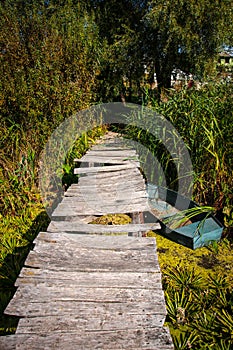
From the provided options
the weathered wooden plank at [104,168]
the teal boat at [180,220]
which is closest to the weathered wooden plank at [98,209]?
the teal boat at [180,220]

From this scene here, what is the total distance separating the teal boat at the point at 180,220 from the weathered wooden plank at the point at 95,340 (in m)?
1.62

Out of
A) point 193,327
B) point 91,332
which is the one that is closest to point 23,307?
point 91,332

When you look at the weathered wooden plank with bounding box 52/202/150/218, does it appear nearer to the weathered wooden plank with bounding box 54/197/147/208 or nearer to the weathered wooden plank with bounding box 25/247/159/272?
the weathered wooden plank with bounding box 54/197/147/208

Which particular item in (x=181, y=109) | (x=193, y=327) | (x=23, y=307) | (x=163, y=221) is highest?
(x=181, y=109)

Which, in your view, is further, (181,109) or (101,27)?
(101,27)

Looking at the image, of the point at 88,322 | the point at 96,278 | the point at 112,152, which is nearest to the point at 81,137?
the point at 112,152

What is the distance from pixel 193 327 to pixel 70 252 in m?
1.02

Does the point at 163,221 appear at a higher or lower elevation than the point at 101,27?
lower

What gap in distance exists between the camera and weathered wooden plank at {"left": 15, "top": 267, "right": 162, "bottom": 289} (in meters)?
1.73

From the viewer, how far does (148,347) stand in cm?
135

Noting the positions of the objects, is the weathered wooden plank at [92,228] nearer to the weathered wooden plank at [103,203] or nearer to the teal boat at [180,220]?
the weathered wooden plank at [103,203]

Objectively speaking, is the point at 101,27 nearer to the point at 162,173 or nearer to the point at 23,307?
the point at 162,173

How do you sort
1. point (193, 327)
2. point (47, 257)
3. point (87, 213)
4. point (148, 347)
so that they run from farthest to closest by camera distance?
point (87, 213)
point (193, 327)
point (47, 257)
point (148, 347)

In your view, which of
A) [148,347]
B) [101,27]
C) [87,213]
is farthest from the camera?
[101,27]
